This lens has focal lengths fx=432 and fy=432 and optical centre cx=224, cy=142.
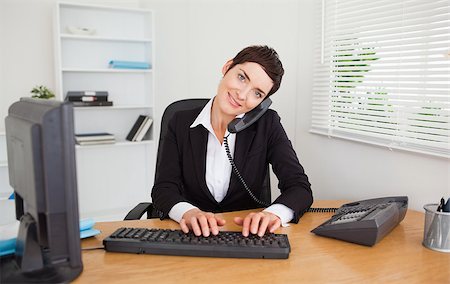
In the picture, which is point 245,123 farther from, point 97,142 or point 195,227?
point 97,142

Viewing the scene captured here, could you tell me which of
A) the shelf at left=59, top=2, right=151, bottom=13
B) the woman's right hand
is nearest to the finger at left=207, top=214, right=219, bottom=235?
the woman's right hand

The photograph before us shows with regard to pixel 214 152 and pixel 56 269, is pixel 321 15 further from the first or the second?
pixel 56 269

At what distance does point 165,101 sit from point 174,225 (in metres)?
2.37

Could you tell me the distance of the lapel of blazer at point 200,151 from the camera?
1.76m

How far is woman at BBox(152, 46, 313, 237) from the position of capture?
5.36 ft

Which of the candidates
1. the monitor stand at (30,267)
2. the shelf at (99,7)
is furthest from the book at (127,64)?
the monitor stand at (30,267)

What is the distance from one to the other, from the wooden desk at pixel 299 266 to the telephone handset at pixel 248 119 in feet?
1.77

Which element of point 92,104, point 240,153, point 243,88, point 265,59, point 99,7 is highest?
point 99,7

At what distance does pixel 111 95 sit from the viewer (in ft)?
12.3

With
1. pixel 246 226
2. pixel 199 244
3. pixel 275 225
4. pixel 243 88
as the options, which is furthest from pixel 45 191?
pixel 243 88

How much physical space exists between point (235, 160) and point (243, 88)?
30 cm

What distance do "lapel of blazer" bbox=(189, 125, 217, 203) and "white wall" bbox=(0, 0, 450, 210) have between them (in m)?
0.75

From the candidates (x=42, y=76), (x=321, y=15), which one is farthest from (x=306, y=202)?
(x=42, y=76)

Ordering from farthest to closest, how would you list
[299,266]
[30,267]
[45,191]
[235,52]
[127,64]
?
[127,64] < [235,52] < [299,266] < [30,267] < [45,191]
